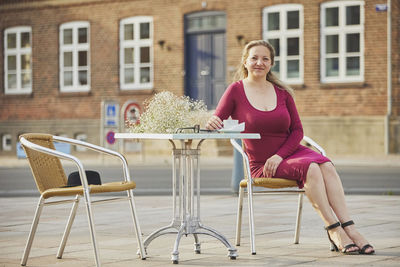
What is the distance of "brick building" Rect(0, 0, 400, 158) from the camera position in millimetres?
22141

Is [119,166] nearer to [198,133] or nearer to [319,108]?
[319,108]

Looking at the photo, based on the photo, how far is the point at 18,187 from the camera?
1414 centimetres

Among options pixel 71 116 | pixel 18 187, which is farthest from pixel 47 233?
pixel 71 116

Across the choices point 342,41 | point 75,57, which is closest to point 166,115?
point 342,41

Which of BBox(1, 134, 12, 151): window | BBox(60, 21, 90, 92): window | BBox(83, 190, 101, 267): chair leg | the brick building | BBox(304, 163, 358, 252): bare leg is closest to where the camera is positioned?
BBox(83, 190, 101, 267): chair leg

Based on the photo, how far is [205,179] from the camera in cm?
1531

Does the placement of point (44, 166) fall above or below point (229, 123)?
below

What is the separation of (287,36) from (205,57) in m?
2.69

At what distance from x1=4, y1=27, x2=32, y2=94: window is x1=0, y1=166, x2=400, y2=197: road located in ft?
27.9

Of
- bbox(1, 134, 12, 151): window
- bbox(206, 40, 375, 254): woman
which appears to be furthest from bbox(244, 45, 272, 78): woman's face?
bbox(1, 134, 12, 151): window

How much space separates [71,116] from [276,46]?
696cm

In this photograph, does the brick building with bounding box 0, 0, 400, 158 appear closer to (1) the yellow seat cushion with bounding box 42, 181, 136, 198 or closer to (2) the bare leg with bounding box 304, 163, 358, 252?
(2) the bare leg with bounding box 304, 163, 358, 252

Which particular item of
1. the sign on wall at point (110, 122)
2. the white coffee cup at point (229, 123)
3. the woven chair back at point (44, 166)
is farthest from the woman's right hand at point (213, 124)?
the sign on wall at point (110, 122)

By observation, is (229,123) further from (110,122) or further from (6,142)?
(6,142)
